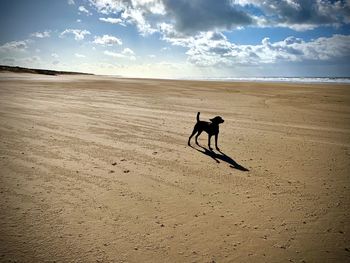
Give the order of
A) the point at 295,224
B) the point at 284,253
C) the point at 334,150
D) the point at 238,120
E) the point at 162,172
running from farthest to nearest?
the point at 238,120
the point at 334,150
the point at 162,172
the point at 295,224
the point at 284,253

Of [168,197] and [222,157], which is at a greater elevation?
[222,157]

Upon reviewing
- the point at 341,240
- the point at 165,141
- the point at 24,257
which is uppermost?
the point at 165,141

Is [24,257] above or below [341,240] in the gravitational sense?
below

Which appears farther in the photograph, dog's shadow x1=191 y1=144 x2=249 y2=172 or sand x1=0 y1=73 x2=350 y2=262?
dog's shadow x1=191 y1=144 x2=249 y2=172

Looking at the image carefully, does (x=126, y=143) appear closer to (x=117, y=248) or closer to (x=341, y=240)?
(x=117, y=248)

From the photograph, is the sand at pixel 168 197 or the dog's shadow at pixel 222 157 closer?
the sand at pixel 168 197

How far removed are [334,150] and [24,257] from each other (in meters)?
7.78

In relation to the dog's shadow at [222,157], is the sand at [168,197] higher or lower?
lower

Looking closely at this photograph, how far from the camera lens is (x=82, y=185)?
181 inches

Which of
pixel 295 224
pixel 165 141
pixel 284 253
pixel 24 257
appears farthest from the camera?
Answer: pixel 165 141

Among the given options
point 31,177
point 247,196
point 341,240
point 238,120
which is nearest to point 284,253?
point 341,240

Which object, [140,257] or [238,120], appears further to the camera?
[238,120]

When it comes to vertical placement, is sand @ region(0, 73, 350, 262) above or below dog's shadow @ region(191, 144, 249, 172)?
below

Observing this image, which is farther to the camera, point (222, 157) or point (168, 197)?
point (222, 157)
